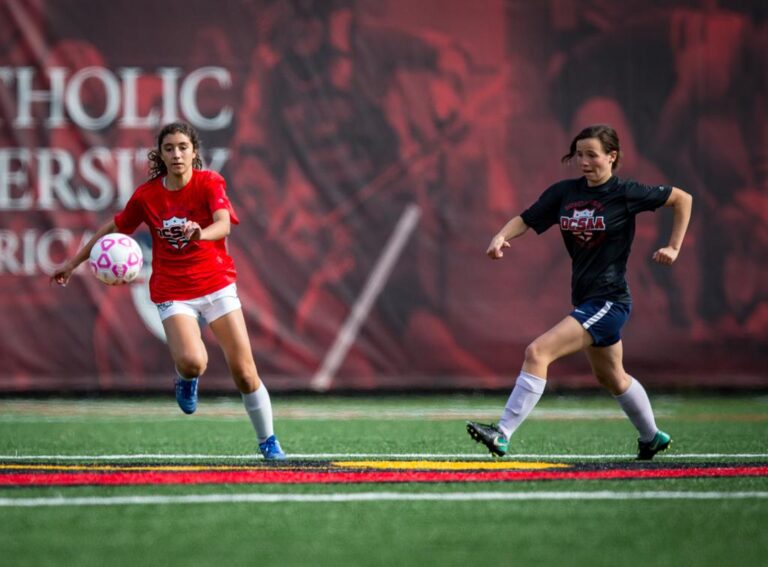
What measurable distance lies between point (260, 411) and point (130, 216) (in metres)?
1.34

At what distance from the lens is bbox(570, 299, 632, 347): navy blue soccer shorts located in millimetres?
6738

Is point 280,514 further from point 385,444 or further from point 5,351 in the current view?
point 5,351

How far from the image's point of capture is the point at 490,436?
6.41m

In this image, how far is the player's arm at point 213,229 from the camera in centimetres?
645

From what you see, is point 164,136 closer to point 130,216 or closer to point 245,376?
point 130,216

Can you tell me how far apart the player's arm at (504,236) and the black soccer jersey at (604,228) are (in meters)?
0.25

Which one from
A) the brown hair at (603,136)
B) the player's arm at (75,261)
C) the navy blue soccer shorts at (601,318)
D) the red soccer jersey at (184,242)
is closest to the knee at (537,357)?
the navy blue soccer shorts at (601,318)

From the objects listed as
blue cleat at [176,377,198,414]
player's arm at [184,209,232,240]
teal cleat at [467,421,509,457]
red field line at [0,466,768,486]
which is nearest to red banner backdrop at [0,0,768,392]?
blue cleat at [176,377,198,414]

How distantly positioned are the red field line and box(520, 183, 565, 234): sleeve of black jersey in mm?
1552

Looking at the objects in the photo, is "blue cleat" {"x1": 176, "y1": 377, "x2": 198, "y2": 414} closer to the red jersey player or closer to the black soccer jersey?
the red jersey player

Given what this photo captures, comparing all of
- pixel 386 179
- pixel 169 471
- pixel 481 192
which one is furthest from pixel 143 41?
pixel 169 471

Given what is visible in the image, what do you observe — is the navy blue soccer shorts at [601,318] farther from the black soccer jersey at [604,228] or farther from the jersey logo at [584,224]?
the jersey logo at [584,224]

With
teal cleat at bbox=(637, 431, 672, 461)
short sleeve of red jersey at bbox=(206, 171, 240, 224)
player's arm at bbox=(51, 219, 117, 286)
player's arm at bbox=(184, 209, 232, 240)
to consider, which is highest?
short sleeve of red jersey at bbox=(206, 171, 240, 224)

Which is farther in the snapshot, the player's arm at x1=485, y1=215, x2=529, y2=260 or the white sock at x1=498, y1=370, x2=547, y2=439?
the player's arm at x1=485, y1=215, x2=529, y2=260
